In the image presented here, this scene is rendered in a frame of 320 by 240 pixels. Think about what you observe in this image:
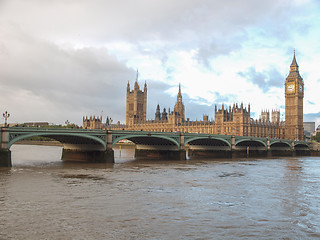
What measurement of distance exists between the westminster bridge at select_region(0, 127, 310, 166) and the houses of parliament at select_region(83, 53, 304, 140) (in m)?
21.0

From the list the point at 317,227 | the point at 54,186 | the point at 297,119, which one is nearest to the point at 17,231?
the point at 54,186

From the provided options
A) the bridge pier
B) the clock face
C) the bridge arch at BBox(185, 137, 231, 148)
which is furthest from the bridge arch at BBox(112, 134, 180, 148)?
the clock face

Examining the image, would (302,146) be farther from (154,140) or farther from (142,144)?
(154,140)

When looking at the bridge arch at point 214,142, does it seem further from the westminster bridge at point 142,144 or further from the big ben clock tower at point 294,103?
the big ben clock tower at point 294,103

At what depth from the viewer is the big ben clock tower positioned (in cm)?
11934

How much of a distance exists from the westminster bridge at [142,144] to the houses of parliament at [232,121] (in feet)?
69.1

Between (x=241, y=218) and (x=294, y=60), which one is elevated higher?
(x=294, y=60)

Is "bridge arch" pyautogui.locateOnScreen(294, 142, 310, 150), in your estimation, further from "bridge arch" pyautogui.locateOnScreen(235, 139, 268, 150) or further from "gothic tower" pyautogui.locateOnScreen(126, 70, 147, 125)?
"gothic tower" pyautogui.locateOnScreen(126, 70, 147, 125)

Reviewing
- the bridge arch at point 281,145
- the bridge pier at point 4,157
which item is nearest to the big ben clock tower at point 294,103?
the bridge arch at point 281,145

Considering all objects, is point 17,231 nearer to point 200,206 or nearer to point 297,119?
point 200,206

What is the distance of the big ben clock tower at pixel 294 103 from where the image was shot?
119 metres

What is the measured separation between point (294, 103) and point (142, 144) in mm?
84409

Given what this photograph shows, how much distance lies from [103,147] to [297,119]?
3772 inches

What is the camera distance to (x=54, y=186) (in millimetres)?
22328
